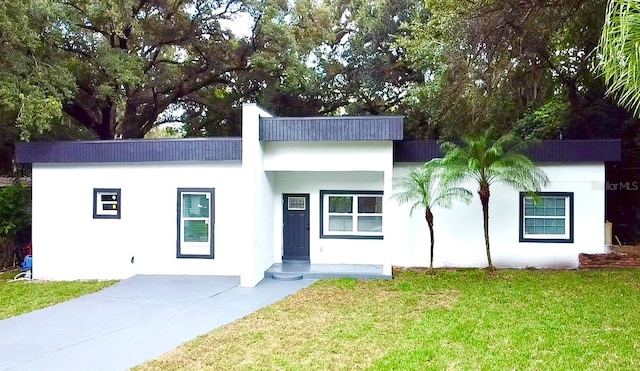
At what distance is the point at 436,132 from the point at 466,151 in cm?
841

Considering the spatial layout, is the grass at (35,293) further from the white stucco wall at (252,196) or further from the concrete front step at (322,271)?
the concrete front step at (322,271)

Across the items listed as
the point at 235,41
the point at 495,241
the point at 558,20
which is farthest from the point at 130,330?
the point at 235,41

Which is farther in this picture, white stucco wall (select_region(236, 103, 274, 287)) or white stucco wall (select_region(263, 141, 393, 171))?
white stucco wall (select_region(263, 141, 393, 171))

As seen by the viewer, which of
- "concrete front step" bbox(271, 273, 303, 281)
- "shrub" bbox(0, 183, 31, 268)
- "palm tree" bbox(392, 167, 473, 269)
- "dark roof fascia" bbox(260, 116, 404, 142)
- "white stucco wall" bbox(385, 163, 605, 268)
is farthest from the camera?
"shrub" bbox(0, 183, 31, 268)

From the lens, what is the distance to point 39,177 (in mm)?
11203

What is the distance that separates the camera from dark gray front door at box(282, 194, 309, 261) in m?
11.7

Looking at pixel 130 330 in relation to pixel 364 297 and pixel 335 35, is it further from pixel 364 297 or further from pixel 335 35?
pixel 335 35

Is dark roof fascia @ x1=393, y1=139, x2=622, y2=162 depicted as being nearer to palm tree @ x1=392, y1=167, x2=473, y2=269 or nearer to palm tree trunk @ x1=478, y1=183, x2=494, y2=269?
palm tree @ x1=392, y1=167, x2=473, y2=269

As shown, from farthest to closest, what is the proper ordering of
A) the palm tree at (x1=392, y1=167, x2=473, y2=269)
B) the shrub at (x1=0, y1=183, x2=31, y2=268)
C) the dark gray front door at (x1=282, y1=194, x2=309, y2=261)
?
the shrub at (x1=0, y1=183, x2=31, y2=268)
the dark gray front door at (x1=282, y1=194, x2=309, y2=261)
the palm tree at (x1=392, y1=167, x2=473, y2=269)

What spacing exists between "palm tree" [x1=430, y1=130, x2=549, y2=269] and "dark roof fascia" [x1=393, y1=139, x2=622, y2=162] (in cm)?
47

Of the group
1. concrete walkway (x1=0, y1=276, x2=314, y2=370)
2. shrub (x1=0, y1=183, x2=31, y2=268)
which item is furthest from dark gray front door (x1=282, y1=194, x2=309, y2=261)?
shrub (x1=0, y1=183, x2=31, y2=268)

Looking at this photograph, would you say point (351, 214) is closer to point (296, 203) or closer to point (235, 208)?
point (296, 203)

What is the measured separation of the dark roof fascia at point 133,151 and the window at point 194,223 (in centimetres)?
84

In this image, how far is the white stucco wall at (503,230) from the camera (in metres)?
10.9
